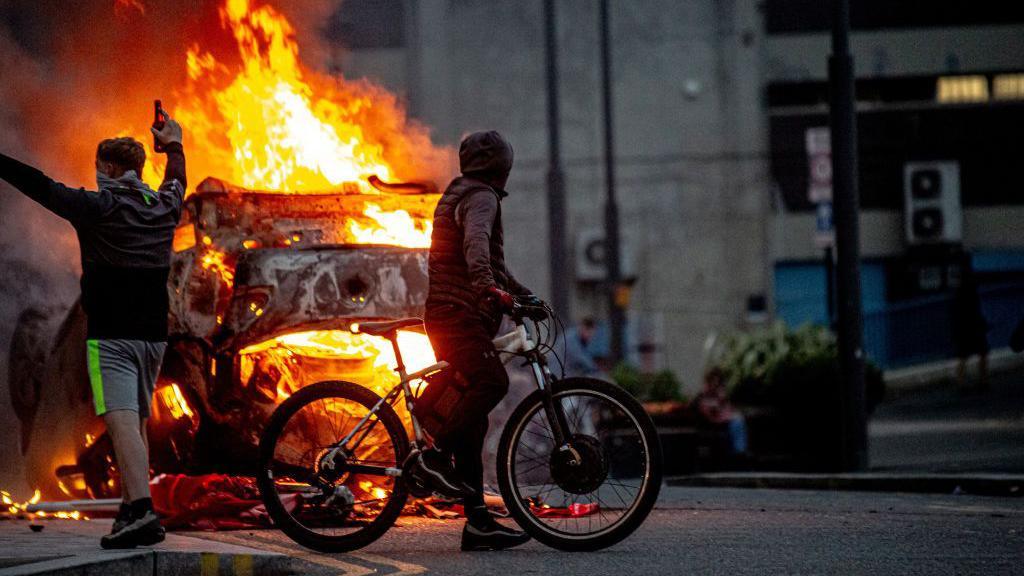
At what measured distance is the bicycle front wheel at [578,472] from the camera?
20.9 feet

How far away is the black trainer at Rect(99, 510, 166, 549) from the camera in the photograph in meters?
5.86

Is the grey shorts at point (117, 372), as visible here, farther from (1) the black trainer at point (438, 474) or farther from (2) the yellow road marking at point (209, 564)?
(1) the black trainer at point (438, 474)

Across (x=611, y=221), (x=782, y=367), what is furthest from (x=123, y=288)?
(x=611, y=221)

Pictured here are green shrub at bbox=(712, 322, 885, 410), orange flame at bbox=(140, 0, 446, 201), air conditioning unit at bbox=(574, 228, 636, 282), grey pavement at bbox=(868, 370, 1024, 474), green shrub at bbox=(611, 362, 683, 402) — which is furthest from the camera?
air conditioning unit at bbox=(574, 228, 636, 282)

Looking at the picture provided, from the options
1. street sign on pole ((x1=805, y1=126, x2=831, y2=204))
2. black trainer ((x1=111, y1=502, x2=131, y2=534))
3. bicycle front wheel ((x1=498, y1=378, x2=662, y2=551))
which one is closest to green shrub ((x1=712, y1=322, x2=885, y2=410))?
street sign on pole ((x1=805, y1=126, x2=831, y2=204))

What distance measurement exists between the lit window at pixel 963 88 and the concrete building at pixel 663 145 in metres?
2.34

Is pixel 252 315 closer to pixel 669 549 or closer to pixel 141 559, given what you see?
pixel 141 559

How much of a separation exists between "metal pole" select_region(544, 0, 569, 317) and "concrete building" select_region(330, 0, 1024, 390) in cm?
643

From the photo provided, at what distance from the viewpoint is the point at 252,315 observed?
24.1 feet

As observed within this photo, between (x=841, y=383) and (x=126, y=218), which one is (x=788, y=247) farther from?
(x=126, y=218)

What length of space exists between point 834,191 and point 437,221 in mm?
6275

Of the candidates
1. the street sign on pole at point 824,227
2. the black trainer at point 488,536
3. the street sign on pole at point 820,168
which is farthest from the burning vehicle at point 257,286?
the street sign on pole at point 824,227

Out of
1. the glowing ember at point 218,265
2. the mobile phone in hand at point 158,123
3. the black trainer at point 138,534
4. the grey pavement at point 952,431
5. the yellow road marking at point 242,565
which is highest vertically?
the mobile phone in hand at point 158,123

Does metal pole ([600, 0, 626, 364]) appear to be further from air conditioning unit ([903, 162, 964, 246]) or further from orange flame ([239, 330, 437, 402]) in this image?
orange flame ([239, 330, 437, 402])
